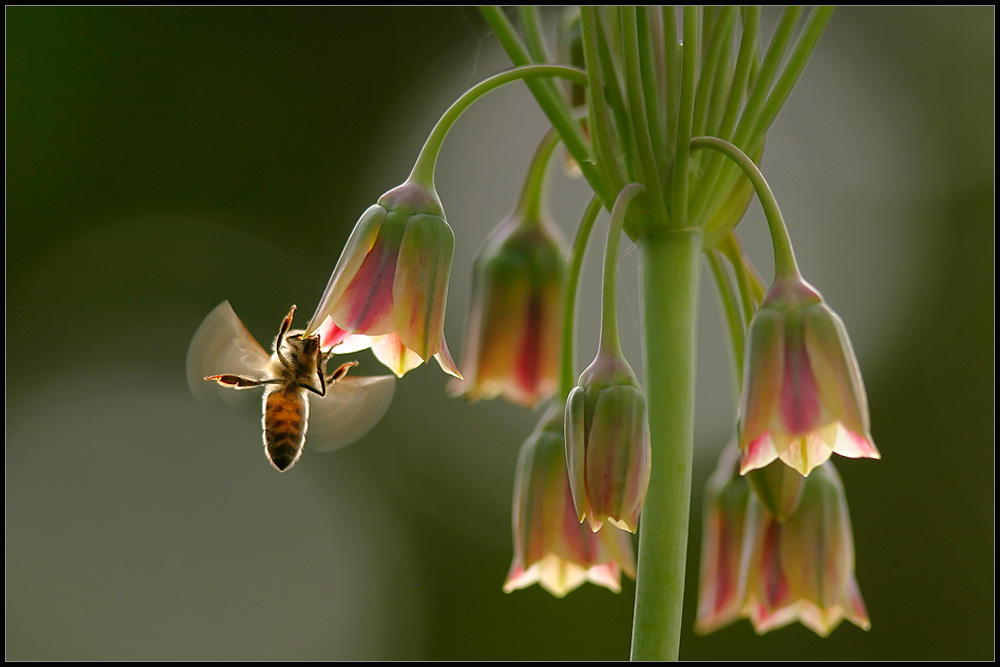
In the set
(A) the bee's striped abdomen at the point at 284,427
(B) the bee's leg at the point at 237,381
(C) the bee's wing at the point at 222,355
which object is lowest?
(A) the bee's striped abdomen at the point at 284,427

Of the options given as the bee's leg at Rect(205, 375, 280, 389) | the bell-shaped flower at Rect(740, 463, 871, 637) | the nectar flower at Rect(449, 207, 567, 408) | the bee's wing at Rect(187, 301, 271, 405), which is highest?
the nectar flower at Rect(449, 207, 567, 408)

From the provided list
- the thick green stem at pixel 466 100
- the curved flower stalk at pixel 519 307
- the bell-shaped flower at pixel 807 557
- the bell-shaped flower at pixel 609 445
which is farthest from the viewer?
the curved flower stalk at pixel 519 307

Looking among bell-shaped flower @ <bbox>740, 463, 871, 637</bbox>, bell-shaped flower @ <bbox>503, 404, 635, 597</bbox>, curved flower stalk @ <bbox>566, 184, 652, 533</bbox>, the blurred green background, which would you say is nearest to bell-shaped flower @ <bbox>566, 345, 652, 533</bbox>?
curved flower stalk @ <bbox>566, 184, 652, 533</bbox>

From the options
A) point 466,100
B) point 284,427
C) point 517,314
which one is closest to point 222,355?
point 284,427

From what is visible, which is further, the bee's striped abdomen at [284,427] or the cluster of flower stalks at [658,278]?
the bee's striped abdomen at [284,427]

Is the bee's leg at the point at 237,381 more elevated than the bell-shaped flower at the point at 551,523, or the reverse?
the bee's leg at the point at 237,381

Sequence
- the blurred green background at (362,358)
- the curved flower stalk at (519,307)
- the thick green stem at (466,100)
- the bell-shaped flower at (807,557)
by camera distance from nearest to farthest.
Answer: the thick green stem at (466,100)
the bell-shaped flower at (807,557)
the curved flower stalk at (519,307)
the blurred green background at (362,358)

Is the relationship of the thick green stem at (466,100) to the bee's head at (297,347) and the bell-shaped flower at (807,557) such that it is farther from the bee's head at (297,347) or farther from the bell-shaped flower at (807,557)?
the bell-shaped flower at (807,557)

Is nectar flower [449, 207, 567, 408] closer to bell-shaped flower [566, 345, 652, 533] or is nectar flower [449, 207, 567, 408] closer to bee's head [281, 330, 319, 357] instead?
bee's head [281, 330, 319, 357]

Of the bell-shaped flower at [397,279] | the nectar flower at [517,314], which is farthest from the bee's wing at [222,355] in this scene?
the bell-shaped flower at [397,279]
